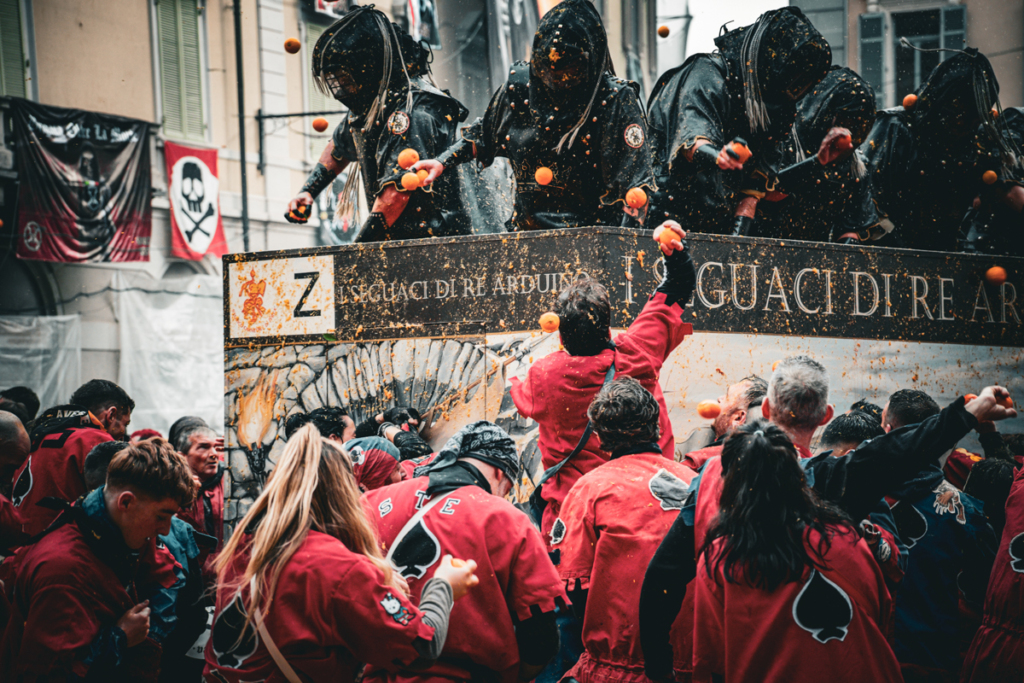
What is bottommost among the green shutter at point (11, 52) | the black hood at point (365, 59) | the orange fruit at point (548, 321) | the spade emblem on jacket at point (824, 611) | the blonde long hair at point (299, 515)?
the spade emblem on jacket at point (824, 611)

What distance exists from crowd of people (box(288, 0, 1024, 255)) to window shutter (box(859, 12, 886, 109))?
10.6m

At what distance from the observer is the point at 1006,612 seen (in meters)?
3.67

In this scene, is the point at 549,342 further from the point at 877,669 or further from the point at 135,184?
the point at 135,184

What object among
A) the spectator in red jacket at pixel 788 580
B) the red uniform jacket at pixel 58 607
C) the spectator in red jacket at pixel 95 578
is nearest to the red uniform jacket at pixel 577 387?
the spectator in red jacket at pixel 788 580

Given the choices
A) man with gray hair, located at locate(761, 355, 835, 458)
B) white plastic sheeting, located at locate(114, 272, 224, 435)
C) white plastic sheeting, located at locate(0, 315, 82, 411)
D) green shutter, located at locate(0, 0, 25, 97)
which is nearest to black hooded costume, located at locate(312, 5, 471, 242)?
man with gray hair, located at locate(761, 355, 835, 458)

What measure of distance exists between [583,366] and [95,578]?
1.97 m

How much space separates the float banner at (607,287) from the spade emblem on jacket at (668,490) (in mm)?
1968

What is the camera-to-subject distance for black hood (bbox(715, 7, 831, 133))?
229 inches

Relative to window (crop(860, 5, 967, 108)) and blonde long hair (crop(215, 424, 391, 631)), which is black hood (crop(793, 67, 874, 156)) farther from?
window (crop(860, 5, 967, 108))

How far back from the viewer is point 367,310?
230 inches

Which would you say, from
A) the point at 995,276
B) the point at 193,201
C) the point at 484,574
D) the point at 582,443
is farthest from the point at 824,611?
the point at 193,201

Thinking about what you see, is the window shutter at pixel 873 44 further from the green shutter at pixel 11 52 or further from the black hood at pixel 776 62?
the green shutter at pixel 11 52

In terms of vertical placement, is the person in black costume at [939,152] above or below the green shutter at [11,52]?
below

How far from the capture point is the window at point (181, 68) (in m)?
16.8
